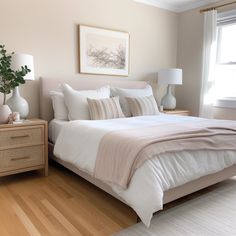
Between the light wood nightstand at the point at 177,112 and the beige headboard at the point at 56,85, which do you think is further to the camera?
the light wood nightstand at the point at 177,112

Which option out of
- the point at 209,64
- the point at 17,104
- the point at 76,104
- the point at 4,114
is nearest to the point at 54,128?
the point at 76,104

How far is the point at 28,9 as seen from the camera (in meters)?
3.06

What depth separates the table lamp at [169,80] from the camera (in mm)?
4133

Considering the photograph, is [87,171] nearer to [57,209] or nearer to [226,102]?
[57,209]

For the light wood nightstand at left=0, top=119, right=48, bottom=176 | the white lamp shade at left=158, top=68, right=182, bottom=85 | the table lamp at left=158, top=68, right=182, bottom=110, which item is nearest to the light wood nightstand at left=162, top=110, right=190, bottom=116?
the table lamp at left=158, top=68, right=182, bottom=110

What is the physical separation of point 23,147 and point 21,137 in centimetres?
12

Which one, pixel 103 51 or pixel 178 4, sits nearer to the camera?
pixel 103 51

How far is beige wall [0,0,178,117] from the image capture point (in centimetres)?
302

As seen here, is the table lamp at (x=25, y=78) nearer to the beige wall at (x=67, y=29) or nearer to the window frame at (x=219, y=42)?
the beige wall at (x=67, y=29)

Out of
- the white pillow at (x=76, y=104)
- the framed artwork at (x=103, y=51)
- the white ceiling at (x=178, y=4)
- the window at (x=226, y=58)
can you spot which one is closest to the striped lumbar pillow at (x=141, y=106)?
the white pillow at (x=76, y=104)

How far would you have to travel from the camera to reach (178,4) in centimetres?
445

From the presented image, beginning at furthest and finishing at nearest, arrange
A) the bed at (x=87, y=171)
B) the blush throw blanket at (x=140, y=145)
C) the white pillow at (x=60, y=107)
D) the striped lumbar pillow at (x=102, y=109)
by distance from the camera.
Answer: the white pillow at (x=60, y=107) < the striped lumbar pillow at (x=102, y=109) < the bed at (x=87, y=171) < the blush throw blanket at (x=140, y=145)

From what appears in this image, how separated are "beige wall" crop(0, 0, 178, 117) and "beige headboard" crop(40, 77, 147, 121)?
0.13 meters

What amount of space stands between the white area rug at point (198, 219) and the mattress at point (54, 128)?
1526 millimetres
